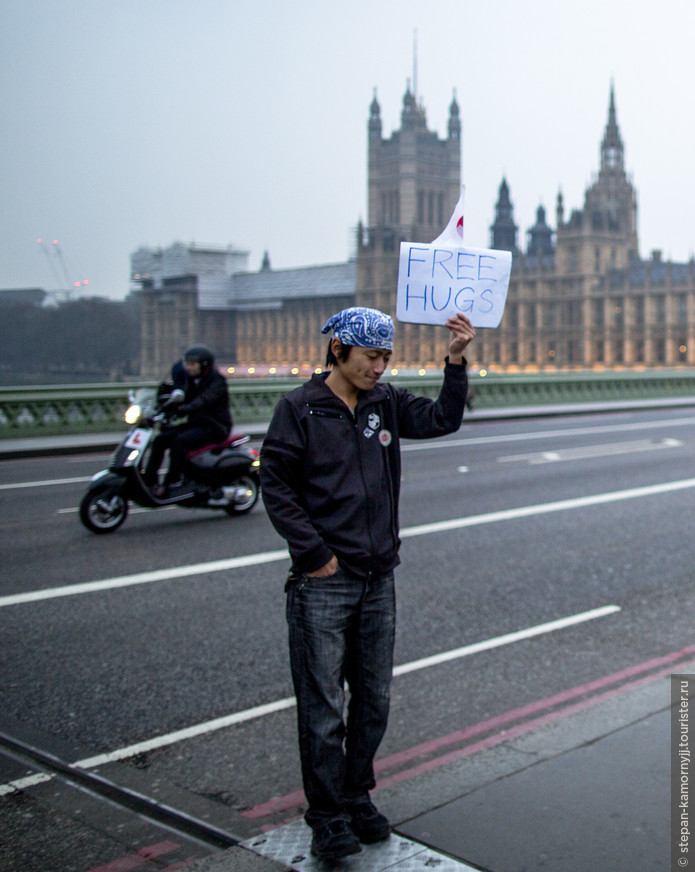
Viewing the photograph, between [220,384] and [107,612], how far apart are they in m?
3.44

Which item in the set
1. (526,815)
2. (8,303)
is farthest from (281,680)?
(8,303)

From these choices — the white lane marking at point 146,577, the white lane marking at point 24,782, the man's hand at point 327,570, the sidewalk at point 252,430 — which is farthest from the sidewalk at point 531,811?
the sidewalk at point 252,430

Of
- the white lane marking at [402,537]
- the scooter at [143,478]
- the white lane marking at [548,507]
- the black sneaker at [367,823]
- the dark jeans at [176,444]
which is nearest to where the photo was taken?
the black sneaker at [367,823]

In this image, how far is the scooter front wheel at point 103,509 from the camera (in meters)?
9.94

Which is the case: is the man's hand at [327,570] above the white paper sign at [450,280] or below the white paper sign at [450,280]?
below

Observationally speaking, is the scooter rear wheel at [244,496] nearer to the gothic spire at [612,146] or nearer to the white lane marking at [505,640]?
the white lane marking at [505,640]

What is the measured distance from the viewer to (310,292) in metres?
145

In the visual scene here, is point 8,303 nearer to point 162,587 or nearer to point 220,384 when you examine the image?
point 220,384

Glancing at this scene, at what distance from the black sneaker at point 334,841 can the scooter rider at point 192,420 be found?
22.3 ft

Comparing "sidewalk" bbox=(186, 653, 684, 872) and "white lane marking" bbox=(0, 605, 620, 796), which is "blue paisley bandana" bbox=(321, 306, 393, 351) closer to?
"sidewalk" bbox=(186, 653, 684, 872)

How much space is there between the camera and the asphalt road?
482 cm

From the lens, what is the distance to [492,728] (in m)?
5.01

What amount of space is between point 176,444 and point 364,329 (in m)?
7.07

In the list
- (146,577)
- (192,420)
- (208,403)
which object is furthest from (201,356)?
(146,577)
